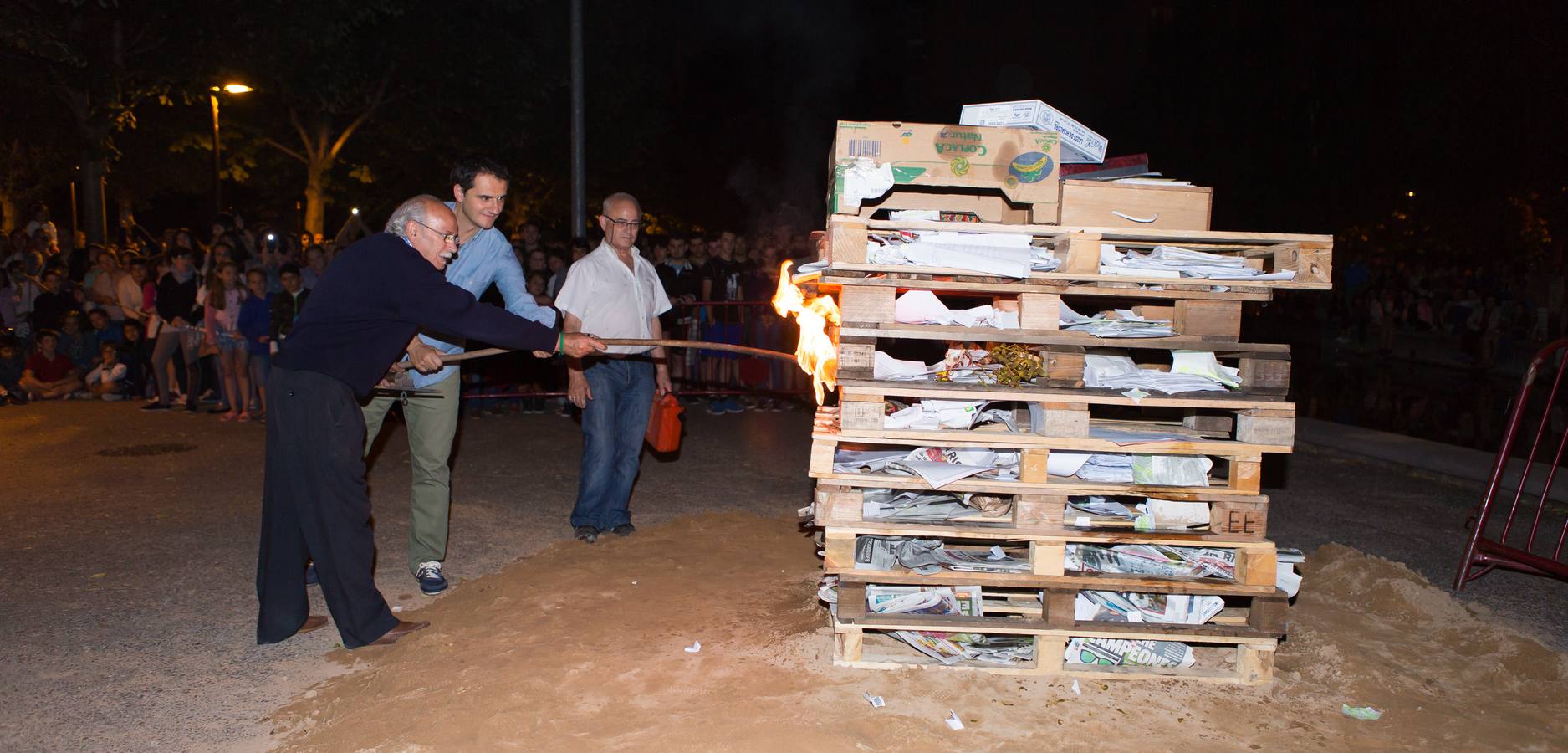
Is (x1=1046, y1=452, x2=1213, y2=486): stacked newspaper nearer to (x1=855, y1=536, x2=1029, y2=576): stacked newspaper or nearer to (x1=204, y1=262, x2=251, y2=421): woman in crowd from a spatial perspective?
(x1=855, y1=536, x2=1029, y2=576): stacked newspaper

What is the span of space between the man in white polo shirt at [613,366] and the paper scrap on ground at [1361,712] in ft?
13.0

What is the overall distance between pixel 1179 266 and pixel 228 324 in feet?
32.0

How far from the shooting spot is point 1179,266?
4164mm

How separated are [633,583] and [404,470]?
12.3ft

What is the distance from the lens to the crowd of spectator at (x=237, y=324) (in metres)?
10.6

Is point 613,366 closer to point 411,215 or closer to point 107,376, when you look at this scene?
point 411,215

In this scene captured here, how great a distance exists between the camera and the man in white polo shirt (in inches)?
239

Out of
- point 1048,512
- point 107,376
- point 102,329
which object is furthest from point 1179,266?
point 102,329

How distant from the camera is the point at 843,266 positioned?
4.05m

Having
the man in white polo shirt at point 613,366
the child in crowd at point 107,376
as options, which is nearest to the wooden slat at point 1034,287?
the man in white polo shirt at point 613,366

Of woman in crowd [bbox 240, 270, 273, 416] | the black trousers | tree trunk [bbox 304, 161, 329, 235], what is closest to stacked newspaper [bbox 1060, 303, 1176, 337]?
the black trousers

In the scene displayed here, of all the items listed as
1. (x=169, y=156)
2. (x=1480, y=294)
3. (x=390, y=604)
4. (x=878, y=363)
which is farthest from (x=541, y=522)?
(x=169, y=156)

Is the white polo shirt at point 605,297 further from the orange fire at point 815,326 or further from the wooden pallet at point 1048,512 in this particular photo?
the wooden pallet at point 1048,512

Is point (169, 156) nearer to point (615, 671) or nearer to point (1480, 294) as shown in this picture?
point (615, 671)
